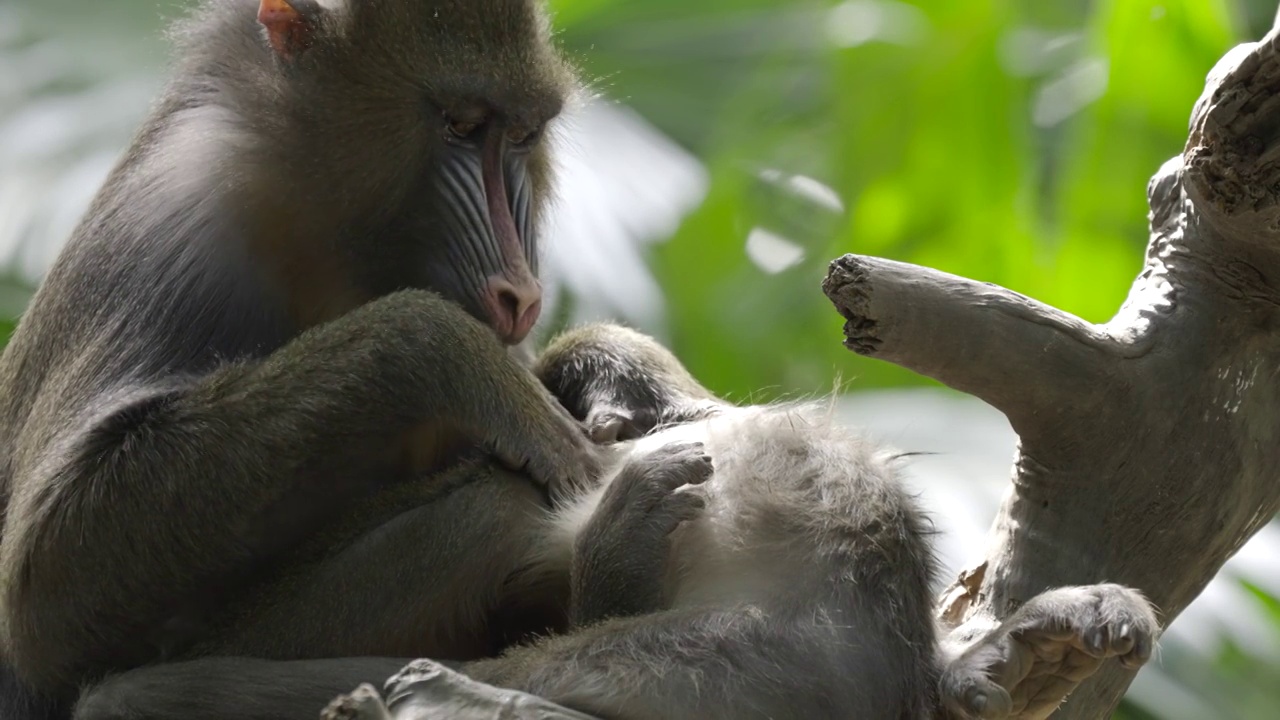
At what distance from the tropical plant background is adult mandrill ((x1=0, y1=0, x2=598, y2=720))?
1.64 meters

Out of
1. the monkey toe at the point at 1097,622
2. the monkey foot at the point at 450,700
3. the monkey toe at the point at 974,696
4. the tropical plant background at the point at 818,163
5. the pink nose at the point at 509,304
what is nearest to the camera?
the monkey foot at the point at 450,700

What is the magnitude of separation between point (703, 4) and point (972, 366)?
15.4 ft

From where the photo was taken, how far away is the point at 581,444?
2.54m

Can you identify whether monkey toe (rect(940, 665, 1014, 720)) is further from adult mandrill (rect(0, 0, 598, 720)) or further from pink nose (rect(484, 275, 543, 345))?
pink nose (rect(484, 275, 543, 345))

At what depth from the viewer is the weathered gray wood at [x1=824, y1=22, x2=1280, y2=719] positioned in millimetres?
2279

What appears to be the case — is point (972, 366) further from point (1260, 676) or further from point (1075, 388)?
point (1260, 676)

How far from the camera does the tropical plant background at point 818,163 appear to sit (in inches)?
192

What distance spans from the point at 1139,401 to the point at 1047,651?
0.61 metres

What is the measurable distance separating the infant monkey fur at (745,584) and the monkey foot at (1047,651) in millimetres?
111

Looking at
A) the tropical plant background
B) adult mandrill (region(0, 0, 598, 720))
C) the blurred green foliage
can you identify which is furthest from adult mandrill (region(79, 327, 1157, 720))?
the blurred green foliage

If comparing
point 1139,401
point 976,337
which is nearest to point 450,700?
point 976,337

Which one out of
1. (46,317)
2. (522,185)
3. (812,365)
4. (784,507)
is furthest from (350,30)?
(812,365)

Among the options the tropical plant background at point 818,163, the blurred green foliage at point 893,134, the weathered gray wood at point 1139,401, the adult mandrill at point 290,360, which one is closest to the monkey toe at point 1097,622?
the weathered gray wood at point 1139,401

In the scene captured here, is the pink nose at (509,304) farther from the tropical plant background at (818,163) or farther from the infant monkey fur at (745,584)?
the tropical plant background at (818,163)
